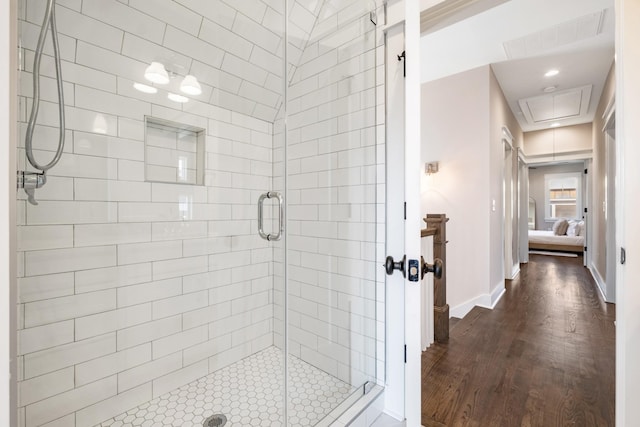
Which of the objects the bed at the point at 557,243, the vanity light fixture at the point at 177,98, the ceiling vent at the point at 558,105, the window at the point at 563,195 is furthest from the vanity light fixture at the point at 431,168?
the window at the point at 563,195

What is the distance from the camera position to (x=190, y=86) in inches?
72.8

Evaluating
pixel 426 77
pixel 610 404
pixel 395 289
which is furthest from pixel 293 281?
pixel 426 77

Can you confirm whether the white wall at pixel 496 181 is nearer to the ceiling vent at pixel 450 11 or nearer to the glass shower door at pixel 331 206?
the ceiling vent at pixel 450 11

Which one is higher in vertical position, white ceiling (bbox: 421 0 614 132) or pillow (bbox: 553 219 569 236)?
white ceiling (bbox: 421 0 614 132)

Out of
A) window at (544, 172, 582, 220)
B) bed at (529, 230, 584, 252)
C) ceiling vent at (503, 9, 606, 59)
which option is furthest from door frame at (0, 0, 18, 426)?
window at (544, 172, 582, 220)

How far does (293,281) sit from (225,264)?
53cm

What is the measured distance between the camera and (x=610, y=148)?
3307 millimetres

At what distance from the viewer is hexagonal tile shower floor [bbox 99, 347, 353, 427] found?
156 centimetres

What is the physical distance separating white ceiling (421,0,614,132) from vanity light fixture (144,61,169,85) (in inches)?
75.9

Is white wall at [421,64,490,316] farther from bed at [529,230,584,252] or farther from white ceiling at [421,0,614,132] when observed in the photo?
bed at [529,230,584,252]

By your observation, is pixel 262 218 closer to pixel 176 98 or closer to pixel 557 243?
pixel 176 98

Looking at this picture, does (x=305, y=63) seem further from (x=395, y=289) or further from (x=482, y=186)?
(x=482, y=186)

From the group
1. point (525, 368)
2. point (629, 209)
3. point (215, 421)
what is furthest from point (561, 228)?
point (215, 421)

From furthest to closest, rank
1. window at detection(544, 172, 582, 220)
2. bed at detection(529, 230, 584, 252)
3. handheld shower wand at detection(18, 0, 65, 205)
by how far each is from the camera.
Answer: window at detection(544, 172, 582, 220), bed at detection(529, 230, 584, 252), handheld shower wand at detection(18, 0, 65, 205)
